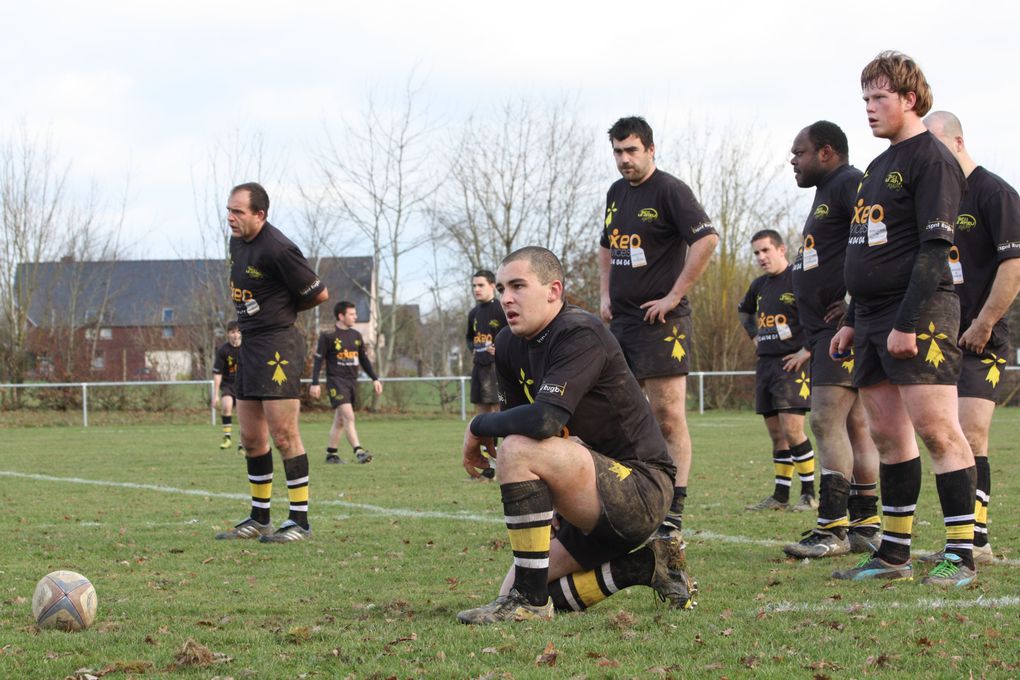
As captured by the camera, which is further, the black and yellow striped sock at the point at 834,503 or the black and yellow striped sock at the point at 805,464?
the black and yellow striped sock at the point at 805,464

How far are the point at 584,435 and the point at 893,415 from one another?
66.6 inches

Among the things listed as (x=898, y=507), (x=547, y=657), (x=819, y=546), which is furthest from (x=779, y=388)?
(x=547, y=657)

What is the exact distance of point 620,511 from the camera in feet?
14.2

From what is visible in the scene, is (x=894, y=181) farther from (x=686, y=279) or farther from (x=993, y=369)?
(x=686, y=279)

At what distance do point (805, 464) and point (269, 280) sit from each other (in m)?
4.67

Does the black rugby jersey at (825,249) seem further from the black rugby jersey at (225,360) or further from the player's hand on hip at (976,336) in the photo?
the black rugby jersey at (225,360)

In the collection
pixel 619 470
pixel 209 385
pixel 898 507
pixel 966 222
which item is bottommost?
pixel 898 507

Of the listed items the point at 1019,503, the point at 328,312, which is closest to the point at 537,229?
the point at 328,312

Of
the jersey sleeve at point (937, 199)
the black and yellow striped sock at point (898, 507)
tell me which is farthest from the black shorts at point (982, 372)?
the jersey sleeve at point (937, 199)

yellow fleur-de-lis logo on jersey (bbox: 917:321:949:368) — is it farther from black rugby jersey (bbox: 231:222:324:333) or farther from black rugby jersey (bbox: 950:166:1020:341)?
black rugby jersey (bbox: 231:222:324:333)

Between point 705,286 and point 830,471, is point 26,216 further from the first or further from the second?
point 830,471

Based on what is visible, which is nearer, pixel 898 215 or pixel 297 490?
pixel 898 215

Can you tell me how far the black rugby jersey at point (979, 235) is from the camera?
5402 millimetres

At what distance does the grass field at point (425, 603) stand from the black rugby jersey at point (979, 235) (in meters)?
1.39
